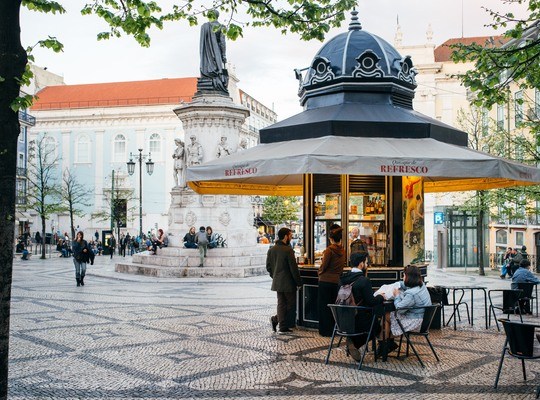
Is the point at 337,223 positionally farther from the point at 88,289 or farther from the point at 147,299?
the point at 88,289

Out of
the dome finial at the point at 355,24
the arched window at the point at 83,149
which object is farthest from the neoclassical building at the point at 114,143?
the dome finial at the point at 355,24

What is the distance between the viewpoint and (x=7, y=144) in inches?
203

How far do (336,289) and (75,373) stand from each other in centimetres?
426

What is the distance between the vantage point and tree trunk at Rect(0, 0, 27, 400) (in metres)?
5.11

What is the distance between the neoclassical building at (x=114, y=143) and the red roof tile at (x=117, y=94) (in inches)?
4.7

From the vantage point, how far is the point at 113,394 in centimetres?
696

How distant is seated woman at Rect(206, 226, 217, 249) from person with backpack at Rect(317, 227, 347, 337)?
13.0 m

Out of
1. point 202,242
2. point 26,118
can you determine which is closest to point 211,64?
point 202,242

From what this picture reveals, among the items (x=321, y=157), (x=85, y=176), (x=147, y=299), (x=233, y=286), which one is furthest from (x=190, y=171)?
(x=85, y=176)

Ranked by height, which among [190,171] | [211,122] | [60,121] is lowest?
[190,171]

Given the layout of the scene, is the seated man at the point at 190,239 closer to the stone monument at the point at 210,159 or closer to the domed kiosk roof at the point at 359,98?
the stone monument at the point at 210,159

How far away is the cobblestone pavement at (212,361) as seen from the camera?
281 inches

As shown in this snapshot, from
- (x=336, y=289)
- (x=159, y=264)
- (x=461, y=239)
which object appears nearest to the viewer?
(x=336, y=289)

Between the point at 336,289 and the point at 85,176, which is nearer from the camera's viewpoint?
the point at 336,289
